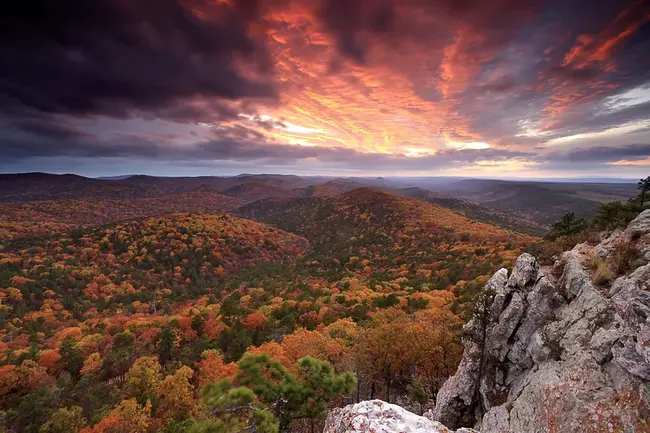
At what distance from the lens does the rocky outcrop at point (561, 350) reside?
7.53 m

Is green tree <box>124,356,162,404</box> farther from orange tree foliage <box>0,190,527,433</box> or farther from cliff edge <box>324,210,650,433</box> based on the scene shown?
cliff edge <box>324,210,650,433</box>

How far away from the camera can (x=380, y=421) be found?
7.00m

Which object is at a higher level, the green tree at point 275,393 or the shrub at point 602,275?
the shrub at point 602,275

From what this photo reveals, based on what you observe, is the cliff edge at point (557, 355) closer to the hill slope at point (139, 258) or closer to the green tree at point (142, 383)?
the green tree at point (142, 383)

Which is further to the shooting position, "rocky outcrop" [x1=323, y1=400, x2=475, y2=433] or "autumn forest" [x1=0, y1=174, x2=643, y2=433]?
"autumn forest" [x1=0, y1=174, x2=643, y2=433]

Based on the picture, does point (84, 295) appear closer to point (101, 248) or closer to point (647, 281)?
point (101, 248)

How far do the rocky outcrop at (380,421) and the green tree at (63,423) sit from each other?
33775 mm

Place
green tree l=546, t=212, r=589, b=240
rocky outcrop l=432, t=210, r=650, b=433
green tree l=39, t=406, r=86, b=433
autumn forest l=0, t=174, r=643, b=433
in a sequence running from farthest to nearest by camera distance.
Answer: green tree l=546, t=212, r=589, b=240, green tree l=39, t=406, r=86, b=433, autumn forest l=0, t=174, r=643, b=433, rocky outcrop l=432, t=210, r=650, b=433

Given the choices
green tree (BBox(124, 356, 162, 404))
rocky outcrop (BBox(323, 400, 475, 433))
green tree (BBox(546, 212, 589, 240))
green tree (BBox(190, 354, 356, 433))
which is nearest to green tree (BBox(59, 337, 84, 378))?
green tree (BBox(124, 356, 162, 404))

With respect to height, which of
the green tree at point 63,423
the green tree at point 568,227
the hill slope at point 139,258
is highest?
the green tree at point 568,227

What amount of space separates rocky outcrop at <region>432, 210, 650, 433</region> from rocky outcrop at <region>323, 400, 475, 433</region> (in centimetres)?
467

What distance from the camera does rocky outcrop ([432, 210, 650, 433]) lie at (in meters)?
7.53

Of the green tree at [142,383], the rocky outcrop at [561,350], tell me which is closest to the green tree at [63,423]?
the green tree at [142,383]

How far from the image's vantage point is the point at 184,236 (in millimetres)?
142375
